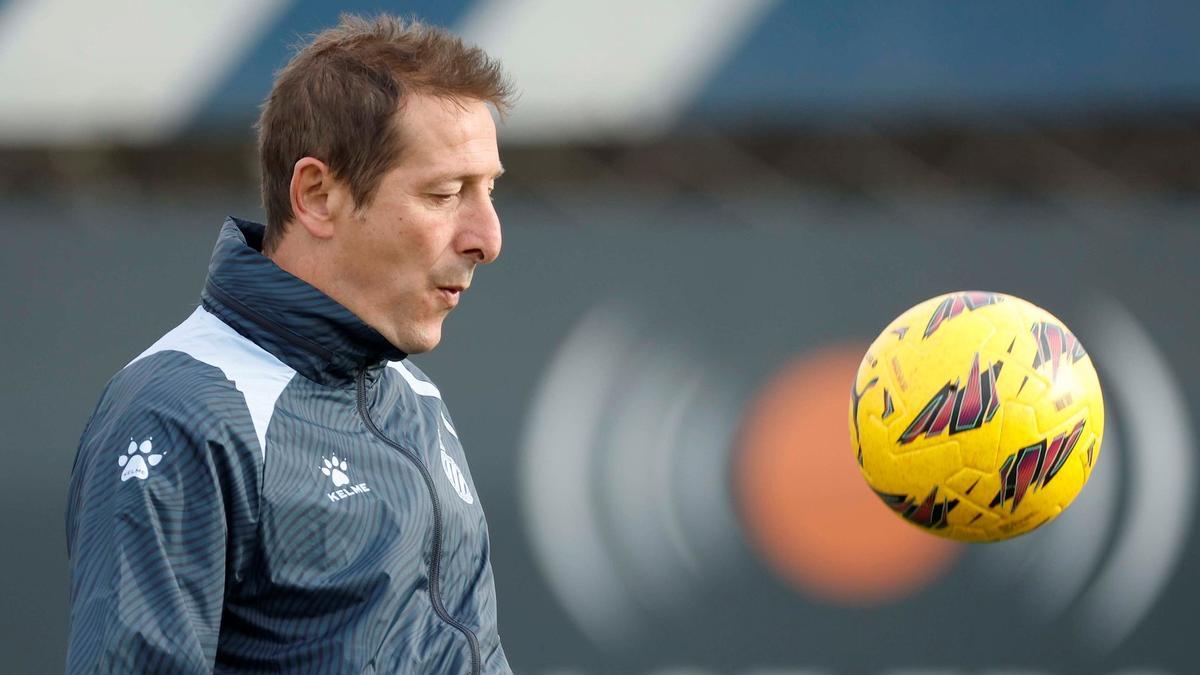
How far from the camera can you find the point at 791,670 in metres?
7.34

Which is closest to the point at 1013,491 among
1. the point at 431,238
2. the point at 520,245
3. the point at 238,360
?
the point at 431,238

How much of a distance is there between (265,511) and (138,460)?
0.62ft

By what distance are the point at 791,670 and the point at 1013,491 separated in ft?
14.7

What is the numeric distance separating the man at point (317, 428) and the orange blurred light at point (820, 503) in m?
4.85

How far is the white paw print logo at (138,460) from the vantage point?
2.05m

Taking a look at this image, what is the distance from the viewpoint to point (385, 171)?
2.37 m

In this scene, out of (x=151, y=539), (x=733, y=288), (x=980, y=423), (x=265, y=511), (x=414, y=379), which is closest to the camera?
(x=151, y=539)

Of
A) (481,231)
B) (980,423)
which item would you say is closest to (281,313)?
(481,231)

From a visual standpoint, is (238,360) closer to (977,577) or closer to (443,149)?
(443,149)

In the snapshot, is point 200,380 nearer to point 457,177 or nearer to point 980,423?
point 457,177

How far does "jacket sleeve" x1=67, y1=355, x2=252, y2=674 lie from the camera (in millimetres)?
1995

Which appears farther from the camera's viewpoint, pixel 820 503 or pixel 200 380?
pixel 820 503

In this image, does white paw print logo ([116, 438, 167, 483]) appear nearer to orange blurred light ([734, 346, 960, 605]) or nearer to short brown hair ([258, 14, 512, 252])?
short brown hair ([258, 14, 512, 252])

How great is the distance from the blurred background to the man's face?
4995 mm
